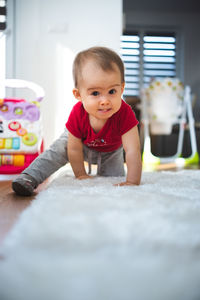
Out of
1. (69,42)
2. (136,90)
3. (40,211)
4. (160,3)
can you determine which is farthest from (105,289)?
(160,3)

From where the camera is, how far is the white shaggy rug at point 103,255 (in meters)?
0.37

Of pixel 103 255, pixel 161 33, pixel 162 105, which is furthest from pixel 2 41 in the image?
pixel 161 33

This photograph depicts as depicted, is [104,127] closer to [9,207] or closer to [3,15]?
[9,207]

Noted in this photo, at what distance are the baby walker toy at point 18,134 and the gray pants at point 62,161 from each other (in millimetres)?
351

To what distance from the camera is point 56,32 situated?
2.33m

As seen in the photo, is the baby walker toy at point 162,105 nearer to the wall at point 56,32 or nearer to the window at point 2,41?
the wall at point 56,32

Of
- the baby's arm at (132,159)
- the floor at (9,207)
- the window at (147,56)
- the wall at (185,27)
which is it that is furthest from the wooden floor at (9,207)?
the wall at (185,27)

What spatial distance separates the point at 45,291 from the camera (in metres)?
0.37

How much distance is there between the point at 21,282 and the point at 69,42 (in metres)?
2.19

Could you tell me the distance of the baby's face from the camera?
37.3 inches

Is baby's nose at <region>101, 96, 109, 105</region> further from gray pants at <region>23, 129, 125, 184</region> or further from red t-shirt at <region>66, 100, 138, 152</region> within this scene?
gray pants at <region>23, 129, 125, 184</region>

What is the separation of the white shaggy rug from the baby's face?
1.54 ft

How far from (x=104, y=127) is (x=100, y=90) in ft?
0.51

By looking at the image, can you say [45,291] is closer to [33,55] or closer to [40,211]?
[40,211]
